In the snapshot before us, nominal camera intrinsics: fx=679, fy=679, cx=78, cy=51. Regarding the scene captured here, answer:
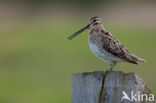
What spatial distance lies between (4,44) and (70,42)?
6.19 ft

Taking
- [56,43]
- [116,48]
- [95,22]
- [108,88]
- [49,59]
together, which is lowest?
[108,88]

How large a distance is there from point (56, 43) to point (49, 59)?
2430mm

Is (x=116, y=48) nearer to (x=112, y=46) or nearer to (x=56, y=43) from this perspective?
(x=112, y=46)

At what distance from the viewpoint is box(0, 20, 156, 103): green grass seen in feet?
45.3

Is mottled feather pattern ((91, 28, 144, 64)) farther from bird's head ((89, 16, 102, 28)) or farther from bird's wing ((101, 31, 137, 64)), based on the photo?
bird's head ((89, 16, 102, 28))

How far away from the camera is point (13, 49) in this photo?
18.5 meters

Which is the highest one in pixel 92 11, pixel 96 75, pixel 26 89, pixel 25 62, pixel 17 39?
pixel 92 11

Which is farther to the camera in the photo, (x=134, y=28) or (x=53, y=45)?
(x=134, y=28)

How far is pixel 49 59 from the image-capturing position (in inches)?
659

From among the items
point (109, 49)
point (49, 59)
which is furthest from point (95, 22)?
point (49, 59)

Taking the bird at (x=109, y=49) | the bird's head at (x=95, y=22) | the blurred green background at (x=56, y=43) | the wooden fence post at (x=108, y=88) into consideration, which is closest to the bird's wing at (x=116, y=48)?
the bird at (x=109, y=49)

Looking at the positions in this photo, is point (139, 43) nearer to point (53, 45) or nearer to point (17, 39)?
point (53, 45)

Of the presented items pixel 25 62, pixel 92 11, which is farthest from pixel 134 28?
pixel 25 62

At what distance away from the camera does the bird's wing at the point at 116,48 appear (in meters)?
6.66
